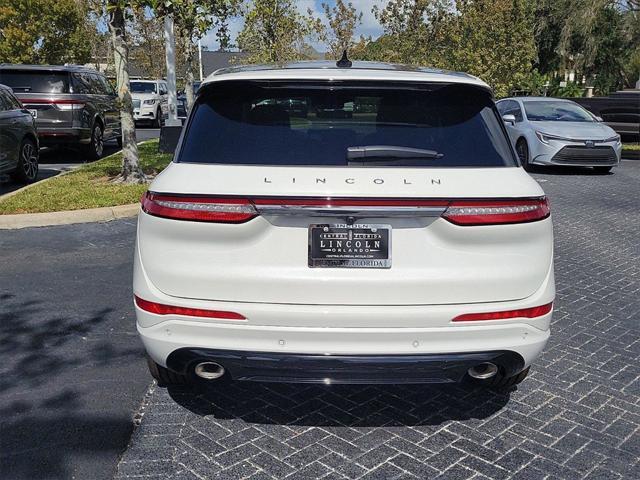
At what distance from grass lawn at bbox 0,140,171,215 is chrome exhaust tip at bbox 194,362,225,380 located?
6097 mm

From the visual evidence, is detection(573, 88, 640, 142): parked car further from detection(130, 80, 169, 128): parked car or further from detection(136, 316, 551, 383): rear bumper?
detection(136, 316, 551, 383): rear bumper

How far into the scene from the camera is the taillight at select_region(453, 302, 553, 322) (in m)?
2.79

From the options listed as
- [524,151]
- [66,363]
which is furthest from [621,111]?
[66,363]

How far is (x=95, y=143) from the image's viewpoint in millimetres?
14266

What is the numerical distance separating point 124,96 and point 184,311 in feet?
26.6

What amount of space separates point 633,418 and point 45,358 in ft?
11.6

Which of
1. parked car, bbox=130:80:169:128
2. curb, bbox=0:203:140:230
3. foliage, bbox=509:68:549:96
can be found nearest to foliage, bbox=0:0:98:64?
parked car, bbox=130:80:169:128

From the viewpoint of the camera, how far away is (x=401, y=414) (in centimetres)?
351

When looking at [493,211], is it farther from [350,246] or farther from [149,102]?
[149,102]

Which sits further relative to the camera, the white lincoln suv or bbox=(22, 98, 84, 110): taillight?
bbox=(22, 98, 84, 110): taillight

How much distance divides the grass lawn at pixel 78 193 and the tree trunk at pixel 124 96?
1.17 ft

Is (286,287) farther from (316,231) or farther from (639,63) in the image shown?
(639,63)

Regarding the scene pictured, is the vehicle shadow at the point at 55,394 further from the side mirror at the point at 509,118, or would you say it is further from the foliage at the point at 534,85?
the foliage at the point at 534,85

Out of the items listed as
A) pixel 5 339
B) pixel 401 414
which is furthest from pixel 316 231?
pixel 5 339
